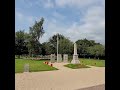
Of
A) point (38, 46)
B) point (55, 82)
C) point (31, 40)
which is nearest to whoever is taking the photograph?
point (55, 82)

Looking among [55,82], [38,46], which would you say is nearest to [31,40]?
[38,46]

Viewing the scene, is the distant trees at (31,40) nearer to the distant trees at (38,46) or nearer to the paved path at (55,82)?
the distant trees at (38,46)

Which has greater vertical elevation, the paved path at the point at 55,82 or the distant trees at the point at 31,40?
the distant trees at the point at 31,40

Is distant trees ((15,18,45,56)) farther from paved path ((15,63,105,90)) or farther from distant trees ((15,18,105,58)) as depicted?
paved path ((15,63,105,90))

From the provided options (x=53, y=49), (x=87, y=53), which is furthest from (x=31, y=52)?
(x=87, y=53)

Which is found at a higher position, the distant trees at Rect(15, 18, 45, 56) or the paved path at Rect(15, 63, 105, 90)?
the distant trees at Rect(15, 18, 45, 56)

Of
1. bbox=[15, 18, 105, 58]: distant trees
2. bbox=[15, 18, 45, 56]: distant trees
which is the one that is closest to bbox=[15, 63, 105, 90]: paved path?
bbox=[15, 18, 105, 58]: distant trees

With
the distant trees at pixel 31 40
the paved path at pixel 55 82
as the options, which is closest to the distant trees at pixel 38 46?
the distant trees at pixel 31 40

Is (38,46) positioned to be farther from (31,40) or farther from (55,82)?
(55,82)

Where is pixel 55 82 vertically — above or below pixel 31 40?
below

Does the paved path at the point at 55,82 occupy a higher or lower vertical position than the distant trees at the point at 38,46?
lower

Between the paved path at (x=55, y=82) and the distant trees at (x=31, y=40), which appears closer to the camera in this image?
the paved path at (x=55, y=82)
